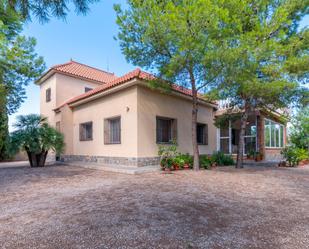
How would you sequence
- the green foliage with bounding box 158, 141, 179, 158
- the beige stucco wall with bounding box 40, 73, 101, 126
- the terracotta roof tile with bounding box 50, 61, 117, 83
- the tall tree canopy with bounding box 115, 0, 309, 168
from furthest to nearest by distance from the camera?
the terracotta roof tile with bounding box 50, 61, 117, 83, the beige stucco wall with bounding box 40, 73, 101, 126, the green foliage with bounding box 158, 141, 179, 158, the tall tree canopy with bounding box 115, 0, 309, 168

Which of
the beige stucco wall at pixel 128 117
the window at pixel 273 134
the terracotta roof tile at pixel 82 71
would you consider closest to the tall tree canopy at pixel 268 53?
the beige stucco wall at pixel 128 117

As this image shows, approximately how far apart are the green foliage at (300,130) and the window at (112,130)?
13.3m

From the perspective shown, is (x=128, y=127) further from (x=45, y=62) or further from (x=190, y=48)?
(x=45, y=62)

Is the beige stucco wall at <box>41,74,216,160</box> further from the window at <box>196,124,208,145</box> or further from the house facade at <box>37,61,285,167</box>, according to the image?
the window at <box>196,124,208,145</box>

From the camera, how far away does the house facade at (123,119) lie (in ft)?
34.5

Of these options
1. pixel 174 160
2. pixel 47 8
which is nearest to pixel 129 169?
pixel 174 160

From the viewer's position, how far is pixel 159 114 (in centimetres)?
1156

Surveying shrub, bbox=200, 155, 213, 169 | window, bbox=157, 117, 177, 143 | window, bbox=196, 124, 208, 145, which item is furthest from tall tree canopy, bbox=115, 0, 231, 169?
window, bbox=196, 124, 208, 145

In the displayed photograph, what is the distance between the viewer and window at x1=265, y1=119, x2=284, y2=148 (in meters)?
17.2

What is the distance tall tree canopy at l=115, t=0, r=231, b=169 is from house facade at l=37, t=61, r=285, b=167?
1432mm

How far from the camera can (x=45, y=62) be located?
14141mm

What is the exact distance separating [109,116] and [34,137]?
4.60m

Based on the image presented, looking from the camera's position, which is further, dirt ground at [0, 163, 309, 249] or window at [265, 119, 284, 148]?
window at [265, 119, 284, 148]

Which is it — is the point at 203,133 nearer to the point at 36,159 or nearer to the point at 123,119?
the point at 123,119
